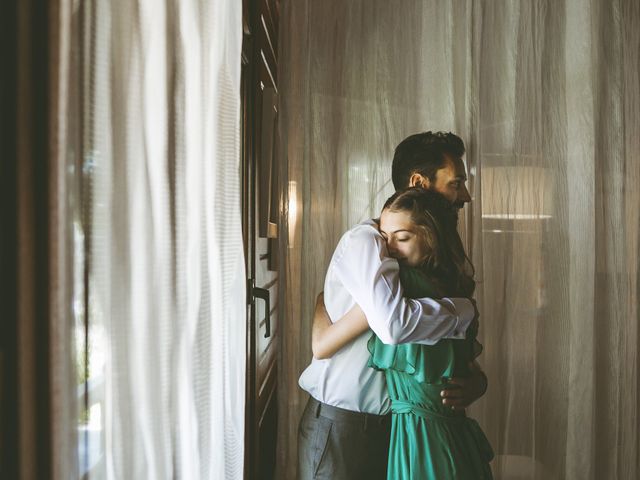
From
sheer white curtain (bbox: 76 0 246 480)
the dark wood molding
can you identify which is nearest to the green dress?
sheer white curtain (bbox: 76 0 246 480)

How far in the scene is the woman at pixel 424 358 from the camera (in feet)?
3.75

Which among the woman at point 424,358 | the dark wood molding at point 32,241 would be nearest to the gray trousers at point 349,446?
the woman at point 424,358

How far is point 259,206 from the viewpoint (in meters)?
1.70

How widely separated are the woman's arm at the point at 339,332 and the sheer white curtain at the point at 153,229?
1.58ft

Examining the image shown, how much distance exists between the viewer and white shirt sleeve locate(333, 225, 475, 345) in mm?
1111

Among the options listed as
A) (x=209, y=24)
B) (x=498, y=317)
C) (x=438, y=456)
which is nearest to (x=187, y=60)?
(x=209, y=24)

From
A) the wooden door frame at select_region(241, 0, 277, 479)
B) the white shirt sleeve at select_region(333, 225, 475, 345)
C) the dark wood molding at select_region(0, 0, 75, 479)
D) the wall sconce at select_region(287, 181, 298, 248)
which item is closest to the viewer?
the dark wood molding at select_region(0, 0, 75, 479)

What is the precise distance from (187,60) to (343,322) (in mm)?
765

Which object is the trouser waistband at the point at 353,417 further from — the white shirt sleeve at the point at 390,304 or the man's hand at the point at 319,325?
the white shirt sleeve at the point at 390,304

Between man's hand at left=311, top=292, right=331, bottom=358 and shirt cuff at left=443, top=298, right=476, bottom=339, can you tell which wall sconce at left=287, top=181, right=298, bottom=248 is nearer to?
man's hand at left=311, top=292, right=331, bottom=358

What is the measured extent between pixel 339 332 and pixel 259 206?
0.59m

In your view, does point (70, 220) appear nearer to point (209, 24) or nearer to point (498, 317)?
point (209, 24)

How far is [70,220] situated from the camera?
512 millimetres

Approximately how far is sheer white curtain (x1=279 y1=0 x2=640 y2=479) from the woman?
1.77ft
